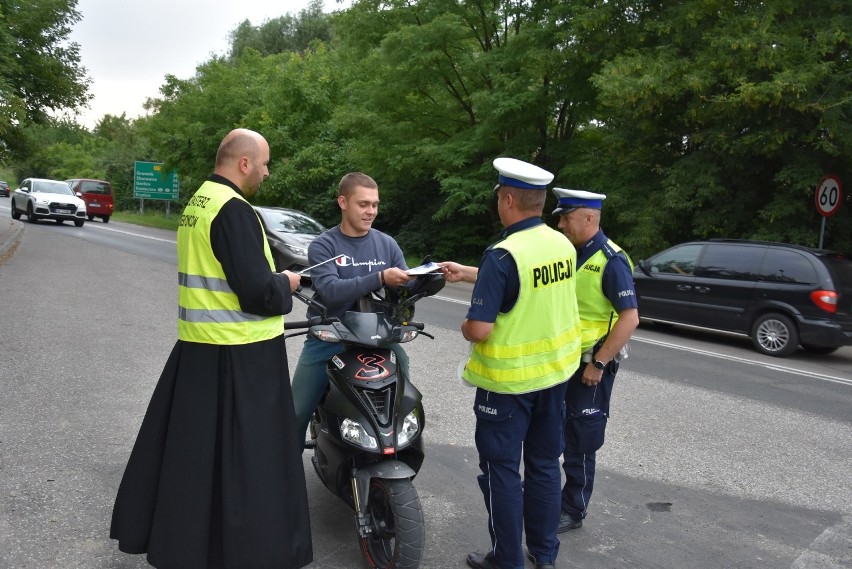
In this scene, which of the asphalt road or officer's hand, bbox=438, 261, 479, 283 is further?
the asphalt road

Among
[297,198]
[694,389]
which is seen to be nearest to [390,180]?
[297,198]

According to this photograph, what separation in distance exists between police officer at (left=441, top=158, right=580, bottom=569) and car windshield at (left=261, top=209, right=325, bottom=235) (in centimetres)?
1353

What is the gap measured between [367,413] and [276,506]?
2.01ft

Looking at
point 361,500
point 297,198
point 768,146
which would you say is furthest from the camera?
point 297,198

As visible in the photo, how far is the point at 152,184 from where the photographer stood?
43.8 meters

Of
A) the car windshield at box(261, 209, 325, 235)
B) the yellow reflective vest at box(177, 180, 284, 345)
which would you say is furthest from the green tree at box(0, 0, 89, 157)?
the yellow reflective vest at box(177, 180, 284, 345)

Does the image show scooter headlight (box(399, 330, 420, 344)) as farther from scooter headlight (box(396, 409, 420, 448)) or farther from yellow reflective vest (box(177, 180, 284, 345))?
yellow reflective vest (box(177, 180, 284, 345))

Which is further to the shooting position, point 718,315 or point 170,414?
point 718,315

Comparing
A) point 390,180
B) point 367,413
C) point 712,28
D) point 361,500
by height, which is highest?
point 712,28

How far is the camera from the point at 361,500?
3.46m

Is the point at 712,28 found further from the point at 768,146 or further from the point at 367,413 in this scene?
the point at 367,413

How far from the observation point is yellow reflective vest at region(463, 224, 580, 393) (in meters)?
3.30

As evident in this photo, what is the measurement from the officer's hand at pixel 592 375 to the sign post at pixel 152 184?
139 ft

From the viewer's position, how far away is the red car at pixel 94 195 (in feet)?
119
